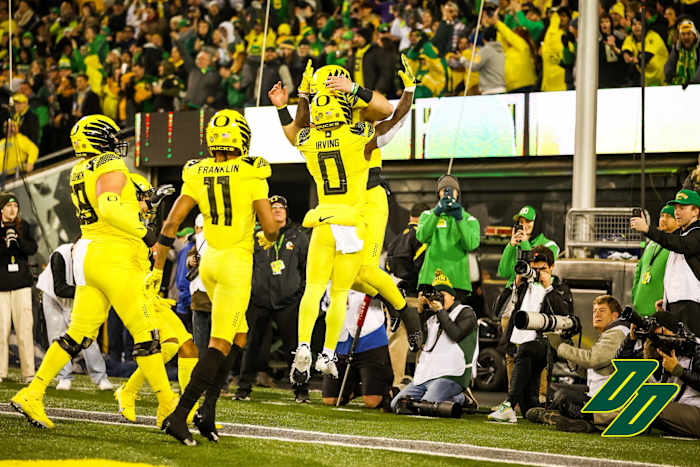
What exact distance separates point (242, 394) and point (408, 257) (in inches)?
90.0

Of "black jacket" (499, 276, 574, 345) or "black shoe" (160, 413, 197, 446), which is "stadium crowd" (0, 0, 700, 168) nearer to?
"black jacket" (499, 276, 574, 345)

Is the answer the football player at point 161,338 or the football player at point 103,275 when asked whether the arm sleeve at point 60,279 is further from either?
the football player at point 103,275

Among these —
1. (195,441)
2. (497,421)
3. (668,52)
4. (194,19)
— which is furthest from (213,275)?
(194,19)

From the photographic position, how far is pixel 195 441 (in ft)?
21.1

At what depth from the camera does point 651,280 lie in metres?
8.87

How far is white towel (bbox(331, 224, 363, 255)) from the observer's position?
7.34m

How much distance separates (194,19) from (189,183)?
11.3 m

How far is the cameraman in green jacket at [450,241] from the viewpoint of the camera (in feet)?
32.4

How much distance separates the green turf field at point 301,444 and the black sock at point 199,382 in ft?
0.78

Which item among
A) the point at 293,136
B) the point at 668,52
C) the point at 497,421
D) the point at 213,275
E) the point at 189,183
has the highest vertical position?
the point at 668,52

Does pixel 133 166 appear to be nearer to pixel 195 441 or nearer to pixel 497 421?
pixel 497 421

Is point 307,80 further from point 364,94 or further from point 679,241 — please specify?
point 679,241

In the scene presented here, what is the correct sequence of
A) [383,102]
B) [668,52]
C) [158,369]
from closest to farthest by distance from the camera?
[158,369], [383,102], [668,52]
